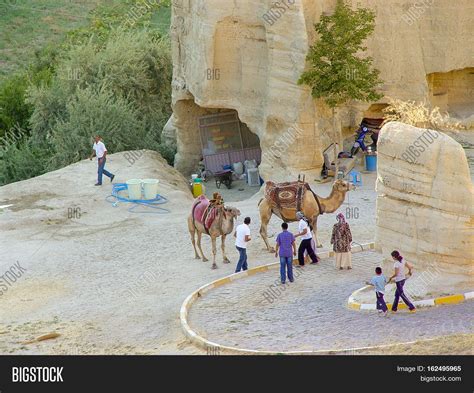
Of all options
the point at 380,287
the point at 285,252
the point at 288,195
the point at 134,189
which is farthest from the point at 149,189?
the point at 380,287

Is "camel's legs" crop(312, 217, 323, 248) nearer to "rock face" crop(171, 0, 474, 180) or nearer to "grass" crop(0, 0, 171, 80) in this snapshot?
"rock face" crop(171, 0, 474, 180)

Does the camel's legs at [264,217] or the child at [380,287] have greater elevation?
the camel's legs at [264,217]

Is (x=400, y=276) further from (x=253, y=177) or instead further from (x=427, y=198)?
(x=253, y=177)

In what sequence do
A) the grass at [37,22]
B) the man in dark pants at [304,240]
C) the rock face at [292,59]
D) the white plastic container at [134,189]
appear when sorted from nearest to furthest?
the man in dark pants at [304,240]
the white plastic container at [134,189]
the rock face at [292,59]
the grass at [37,22]

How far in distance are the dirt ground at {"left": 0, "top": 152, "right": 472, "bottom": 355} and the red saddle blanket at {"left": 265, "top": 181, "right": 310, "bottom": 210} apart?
1124 mm

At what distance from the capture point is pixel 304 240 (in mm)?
18953

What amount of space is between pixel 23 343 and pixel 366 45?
14.4 metres

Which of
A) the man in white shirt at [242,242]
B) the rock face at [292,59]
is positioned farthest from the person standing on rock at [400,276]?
the rock face at [292,59]

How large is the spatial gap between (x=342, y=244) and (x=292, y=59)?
886 cm

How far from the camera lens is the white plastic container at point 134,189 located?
25.7m

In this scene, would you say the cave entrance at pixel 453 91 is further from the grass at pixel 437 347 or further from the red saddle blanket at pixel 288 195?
the grass at pixel 437 347

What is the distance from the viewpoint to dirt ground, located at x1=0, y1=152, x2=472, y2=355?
16.4 metres

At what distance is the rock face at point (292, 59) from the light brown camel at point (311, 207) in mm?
6443

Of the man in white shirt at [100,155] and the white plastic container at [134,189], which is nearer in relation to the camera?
the white plastic container at [134,189]
